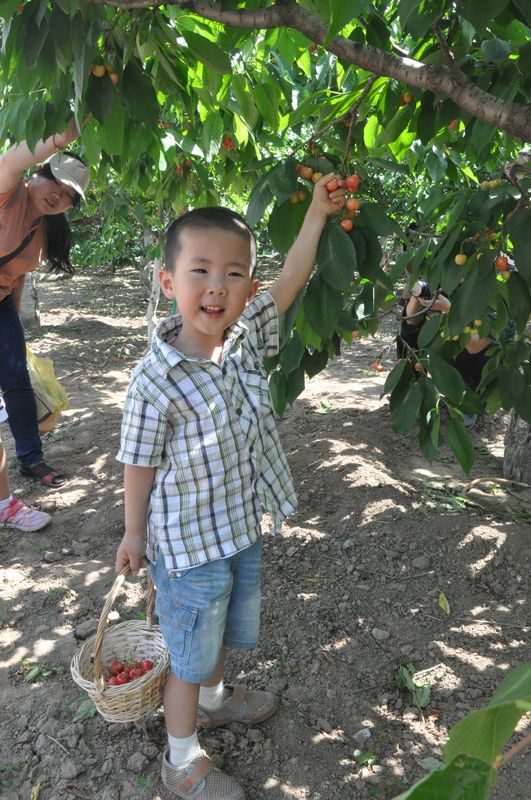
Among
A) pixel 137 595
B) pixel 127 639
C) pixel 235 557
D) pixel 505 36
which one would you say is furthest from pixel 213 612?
pixel 505 36

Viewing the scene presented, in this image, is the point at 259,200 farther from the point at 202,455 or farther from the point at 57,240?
the point at 57,240

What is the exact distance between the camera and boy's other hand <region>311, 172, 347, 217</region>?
60.9 inches

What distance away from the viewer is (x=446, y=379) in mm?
1874

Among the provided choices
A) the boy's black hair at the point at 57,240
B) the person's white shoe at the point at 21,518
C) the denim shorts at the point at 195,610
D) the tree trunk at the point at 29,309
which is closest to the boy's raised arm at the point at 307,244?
the denim shorts at the point at 195,610

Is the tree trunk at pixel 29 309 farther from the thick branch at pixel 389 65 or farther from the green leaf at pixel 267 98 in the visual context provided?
the thick branch at pixel 389 65

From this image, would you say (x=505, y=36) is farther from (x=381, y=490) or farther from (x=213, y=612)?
(x=381, y=490)

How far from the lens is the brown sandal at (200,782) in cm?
177

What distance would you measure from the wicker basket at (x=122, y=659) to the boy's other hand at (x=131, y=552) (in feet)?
0.07

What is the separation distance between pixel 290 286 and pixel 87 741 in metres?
1.55

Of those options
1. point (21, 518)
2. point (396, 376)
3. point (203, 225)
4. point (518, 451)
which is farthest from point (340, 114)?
point (518, 451)

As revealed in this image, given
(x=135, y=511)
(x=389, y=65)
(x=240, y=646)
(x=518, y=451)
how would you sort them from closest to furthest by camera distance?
(x=389, y=65) < (x=135, y=511) < (x=240, y=646) < (x=518, y=451)

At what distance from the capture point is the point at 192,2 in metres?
1.35

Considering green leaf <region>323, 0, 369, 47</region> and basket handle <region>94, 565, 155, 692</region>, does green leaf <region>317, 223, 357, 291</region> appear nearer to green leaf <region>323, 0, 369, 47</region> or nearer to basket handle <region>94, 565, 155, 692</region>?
green leaf <region>323, 0, 369, 47</region>

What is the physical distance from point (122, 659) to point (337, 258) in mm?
1509
